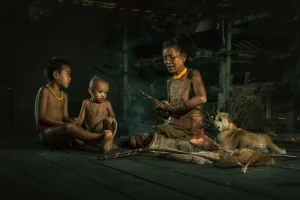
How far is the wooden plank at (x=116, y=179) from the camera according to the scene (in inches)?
81.4

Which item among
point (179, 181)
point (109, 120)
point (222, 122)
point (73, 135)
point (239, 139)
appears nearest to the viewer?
point (179, 181)

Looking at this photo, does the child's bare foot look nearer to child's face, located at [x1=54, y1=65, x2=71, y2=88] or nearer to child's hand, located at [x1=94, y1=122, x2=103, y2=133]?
child's hand, located at [x1=94, y1=122, x2=103, y2=133]

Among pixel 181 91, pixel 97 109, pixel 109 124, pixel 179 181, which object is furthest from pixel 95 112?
pixel 179 181

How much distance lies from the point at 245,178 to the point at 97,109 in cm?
233

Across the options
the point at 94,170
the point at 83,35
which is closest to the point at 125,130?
the point at 83,35

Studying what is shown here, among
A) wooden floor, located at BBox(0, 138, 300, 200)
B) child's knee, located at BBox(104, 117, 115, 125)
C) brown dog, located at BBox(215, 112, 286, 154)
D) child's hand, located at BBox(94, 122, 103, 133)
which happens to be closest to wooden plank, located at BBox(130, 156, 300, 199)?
wooden floor, located at BBox(0, 138, 300, 200)

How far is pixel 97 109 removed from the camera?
14.5ft

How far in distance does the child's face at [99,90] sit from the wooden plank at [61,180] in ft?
3.53

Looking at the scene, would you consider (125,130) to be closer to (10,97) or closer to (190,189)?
(10,97)

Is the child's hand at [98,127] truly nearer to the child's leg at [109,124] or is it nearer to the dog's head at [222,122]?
the child's leg at [109,124]

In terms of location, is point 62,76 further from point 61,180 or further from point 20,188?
point 20,188

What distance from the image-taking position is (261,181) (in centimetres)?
243

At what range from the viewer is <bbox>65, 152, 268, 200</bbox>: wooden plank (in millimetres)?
2064

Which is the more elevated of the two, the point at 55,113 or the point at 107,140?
the point at 55,113
